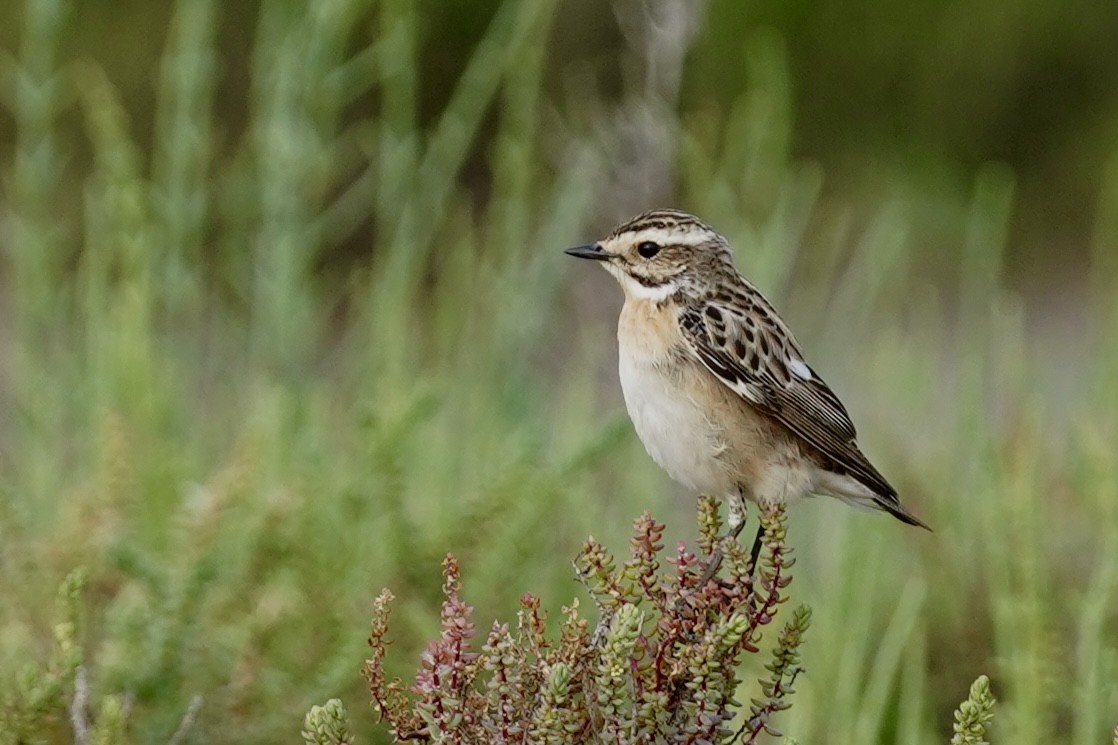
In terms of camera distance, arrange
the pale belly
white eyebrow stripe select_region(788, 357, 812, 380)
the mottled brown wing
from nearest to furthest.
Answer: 1. the pale belly
2. the mottled brown wing
3. white eyebrow stripe select_region(788, 357, 812, 380)

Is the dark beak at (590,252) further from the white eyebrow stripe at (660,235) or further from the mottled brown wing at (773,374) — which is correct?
the mottled brown wing at (773,374)

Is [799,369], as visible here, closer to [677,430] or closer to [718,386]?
[718,386]

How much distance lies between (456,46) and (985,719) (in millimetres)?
12357

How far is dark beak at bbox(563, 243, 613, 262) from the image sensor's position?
417 centimetres

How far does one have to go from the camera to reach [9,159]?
14.2 m

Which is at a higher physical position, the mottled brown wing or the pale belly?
the mottled brown wing

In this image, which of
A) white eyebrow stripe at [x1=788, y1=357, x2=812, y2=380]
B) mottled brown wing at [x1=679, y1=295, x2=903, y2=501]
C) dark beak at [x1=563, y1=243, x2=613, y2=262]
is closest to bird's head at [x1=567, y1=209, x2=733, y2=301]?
dark beak at [x1=563, y1=243, x2=613, y2=262]

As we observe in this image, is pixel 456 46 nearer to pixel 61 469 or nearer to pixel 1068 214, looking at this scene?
pixel 1068 214

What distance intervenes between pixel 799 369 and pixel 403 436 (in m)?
0.95

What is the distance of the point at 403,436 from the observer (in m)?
4.23

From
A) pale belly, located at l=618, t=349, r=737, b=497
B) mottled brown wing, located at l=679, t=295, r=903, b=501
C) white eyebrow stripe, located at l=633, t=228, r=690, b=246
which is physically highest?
white eyebrow stripe, located at l=633, t=228, r=690, b=246

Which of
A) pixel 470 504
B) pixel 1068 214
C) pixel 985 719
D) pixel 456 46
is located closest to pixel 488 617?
pixel 470 504

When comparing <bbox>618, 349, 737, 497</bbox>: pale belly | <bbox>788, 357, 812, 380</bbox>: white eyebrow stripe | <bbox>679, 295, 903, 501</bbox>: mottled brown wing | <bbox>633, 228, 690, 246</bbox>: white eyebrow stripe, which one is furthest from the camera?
<bbox>633, 228, 690, 246</bbox>: white eyebrow stripe

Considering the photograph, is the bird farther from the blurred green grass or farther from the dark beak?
the blurred green grass
